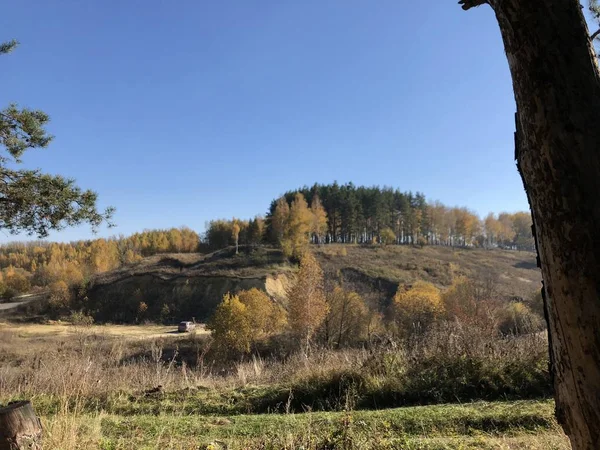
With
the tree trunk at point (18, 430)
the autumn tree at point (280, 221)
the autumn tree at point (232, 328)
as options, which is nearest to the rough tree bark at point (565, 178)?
the tree trunk at point (18, 430)

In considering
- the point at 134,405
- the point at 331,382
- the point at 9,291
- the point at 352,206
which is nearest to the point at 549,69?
the point at 331,382

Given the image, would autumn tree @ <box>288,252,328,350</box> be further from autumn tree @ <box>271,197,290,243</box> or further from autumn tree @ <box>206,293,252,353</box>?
autumn tree @ <box>271,197,290,243</box>

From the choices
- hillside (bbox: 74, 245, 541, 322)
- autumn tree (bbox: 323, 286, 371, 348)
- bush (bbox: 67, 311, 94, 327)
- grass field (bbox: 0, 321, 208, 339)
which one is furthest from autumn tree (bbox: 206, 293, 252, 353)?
hillside (bbox: 74, 245, 541, 322)

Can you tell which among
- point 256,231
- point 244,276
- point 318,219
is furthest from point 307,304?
point 256,231

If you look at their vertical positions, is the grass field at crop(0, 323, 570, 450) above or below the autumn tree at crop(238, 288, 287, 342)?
above

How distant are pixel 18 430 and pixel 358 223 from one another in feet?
302

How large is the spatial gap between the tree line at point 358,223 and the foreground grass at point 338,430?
69.9 m

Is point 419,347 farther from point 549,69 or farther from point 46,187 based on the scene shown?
point 46,187

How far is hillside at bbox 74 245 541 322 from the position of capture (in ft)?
215

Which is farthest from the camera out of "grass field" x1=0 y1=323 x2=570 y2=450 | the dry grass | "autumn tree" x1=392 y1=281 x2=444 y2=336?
the dry grass

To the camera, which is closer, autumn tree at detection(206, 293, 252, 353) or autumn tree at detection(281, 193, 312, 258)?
autumn tree at detection(206, 293, 252, 353)

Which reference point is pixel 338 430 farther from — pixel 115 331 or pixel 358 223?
pixel 358 223

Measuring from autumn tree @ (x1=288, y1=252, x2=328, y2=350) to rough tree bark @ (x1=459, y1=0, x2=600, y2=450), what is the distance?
30.3 metres

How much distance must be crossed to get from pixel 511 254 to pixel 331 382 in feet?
350
